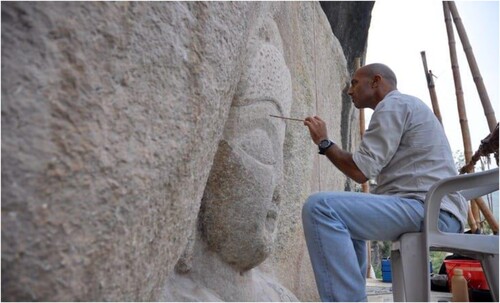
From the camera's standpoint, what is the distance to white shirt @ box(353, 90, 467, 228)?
1694mm

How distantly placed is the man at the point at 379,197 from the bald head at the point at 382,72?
131 millimetres

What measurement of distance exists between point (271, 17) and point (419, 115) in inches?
41.7

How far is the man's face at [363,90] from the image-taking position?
199 cm

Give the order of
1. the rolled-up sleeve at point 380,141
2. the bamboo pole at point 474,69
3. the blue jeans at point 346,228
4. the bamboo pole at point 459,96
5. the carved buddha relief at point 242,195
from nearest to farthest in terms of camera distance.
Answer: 1. the blue jeans at point 346,228
2. the rolled-up sleeve at point 380,141
3. the carved buddha relief at point 242,195
4. the bamboo pole at point 474,69
5. the bamboo pole at point 459,96

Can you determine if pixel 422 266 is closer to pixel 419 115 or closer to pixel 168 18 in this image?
pixel 419 115

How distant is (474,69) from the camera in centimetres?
379

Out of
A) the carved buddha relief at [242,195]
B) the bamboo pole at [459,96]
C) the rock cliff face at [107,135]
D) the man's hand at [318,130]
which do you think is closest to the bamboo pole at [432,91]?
the bamboo pole at [459,96]

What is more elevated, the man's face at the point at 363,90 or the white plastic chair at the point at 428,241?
the man's face at the point at 363,90

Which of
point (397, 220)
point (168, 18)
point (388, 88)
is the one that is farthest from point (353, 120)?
point (168, 18)

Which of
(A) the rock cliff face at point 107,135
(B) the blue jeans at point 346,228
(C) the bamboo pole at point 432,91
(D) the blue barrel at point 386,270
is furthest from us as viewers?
(D) the blue barrel at point 386,270

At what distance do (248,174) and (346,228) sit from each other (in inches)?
19.9

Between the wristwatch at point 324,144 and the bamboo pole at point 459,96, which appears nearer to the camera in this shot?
the wristwatch at point 324,144

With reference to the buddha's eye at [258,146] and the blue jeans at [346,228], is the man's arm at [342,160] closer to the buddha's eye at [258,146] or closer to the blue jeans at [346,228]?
the blue jeans at [346,228]

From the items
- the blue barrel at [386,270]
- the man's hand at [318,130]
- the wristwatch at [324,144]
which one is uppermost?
the man's hand at [318,130]
